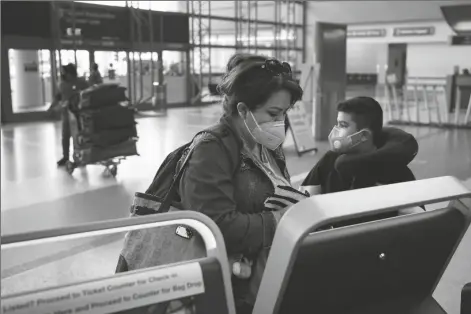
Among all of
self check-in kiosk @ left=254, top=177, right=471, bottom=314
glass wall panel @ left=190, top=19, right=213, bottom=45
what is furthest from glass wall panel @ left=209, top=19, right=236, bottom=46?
self check-in kiosk @ left=254, top=177, right=471, bottom=314

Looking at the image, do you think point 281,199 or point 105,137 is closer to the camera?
point 281,199

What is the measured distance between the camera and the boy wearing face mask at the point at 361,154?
2.37 m

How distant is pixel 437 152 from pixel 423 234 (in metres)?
7.86

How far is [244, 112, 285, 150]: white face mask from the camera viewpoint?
174 centimetres

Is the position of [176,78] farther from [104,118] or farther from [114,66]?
[104,118]

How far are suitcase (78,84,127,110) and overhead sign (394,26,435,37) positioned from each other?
709 inches

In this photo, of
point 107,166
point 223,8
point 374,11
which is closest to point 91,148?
point 107,166

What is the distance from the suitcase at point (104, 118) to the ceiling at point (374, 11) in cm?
1647

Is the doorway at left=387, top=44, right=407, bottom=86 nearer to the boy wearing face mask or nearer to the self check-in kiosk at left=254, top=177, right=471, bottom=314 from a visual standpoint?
the boy wearing face mask

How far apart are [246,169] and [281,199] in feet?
0.47

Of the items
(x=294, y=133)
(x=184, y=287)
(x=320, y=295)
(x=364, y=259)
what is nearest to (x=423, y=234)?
(x=364, y=259)

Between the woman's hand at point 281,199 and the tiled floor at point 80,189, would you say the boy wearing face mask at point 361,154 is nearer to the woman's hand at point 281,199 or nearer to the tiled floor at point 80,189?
the woman's hand at point 281,199

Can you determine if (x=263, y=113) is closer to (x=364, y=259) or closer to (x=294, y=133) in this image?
(x=364, y=259)

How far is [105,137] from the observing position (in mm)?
6914
